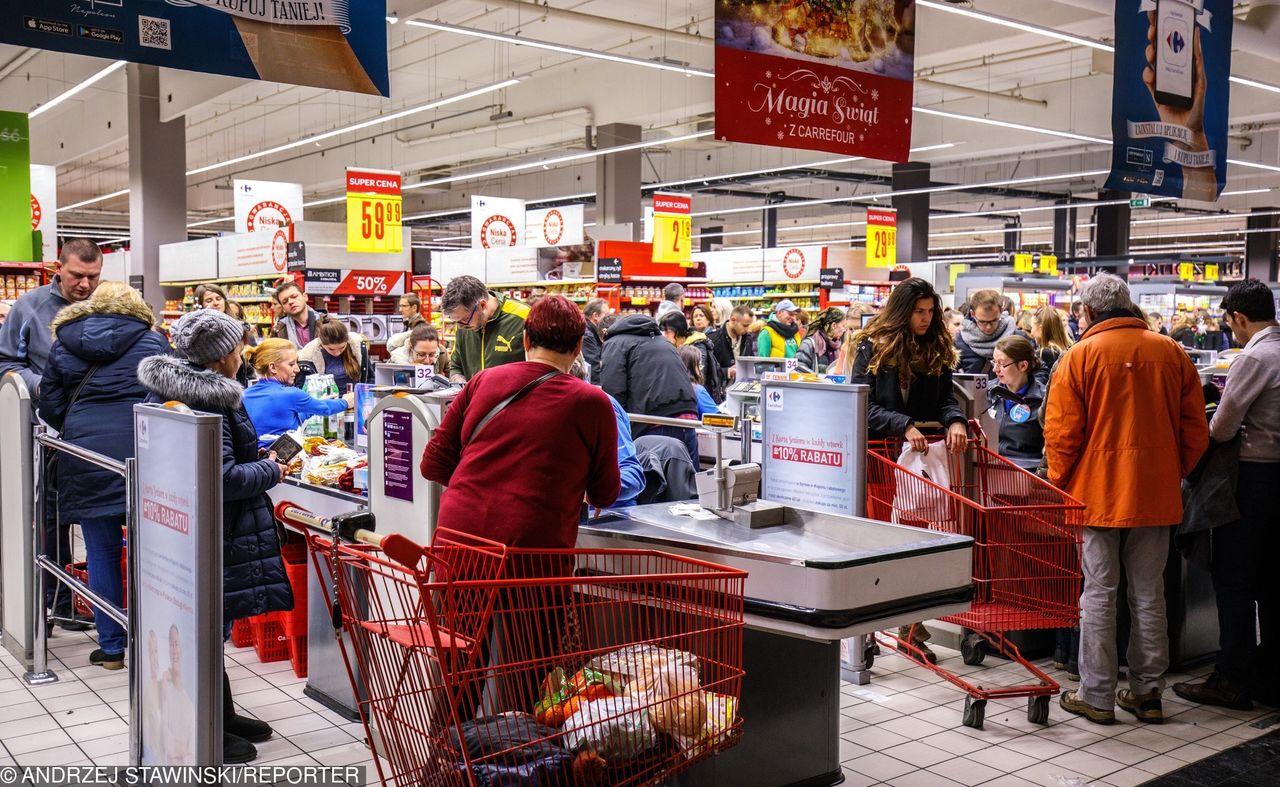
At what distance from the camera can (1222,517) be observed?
4500 mm

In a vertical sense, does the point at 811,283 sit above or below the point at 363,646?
above

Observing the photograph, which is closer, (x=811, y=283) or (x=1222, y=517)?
(x=1222, y=517)

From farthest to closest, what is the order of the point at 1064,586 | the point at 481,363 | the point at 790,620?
the point at 481,363
the point at 1064,586
the point at 790,620

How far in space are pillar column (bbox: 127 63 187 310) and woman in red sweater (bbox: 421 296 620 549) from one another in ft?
49.1

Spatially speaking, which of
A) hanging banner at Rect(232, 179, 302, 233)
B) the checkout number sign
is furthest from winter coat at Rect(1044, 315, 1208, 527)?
hanging banner at Rect(232, 179, 302, 233)

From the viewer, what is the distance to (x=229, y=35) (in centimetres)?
403

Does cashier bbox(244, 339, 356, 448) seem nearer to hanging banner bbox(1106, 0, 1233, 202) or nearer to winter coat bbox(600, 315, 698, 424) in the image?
winter coat bbox(600, 315, 698, 424)

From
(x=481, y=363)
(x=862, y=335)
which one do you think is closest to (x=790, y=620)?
(x=862, y=335)

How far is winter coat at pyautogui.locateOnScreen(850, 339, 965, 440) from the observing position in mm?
4645

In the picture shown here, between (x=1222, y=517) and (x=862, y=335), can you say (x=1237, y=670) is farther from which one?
(x=862, y=335)

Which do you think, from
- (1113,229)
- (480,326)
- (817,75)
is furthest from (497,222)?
(1113,229)

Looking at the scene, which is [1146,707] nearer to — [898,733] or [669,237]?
[898,733]

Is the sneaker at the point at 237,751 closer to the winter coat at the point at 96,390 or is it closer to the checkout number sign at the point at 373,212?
the winter coat at the point at 96,390

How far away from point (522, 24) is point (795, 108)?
431 inches
